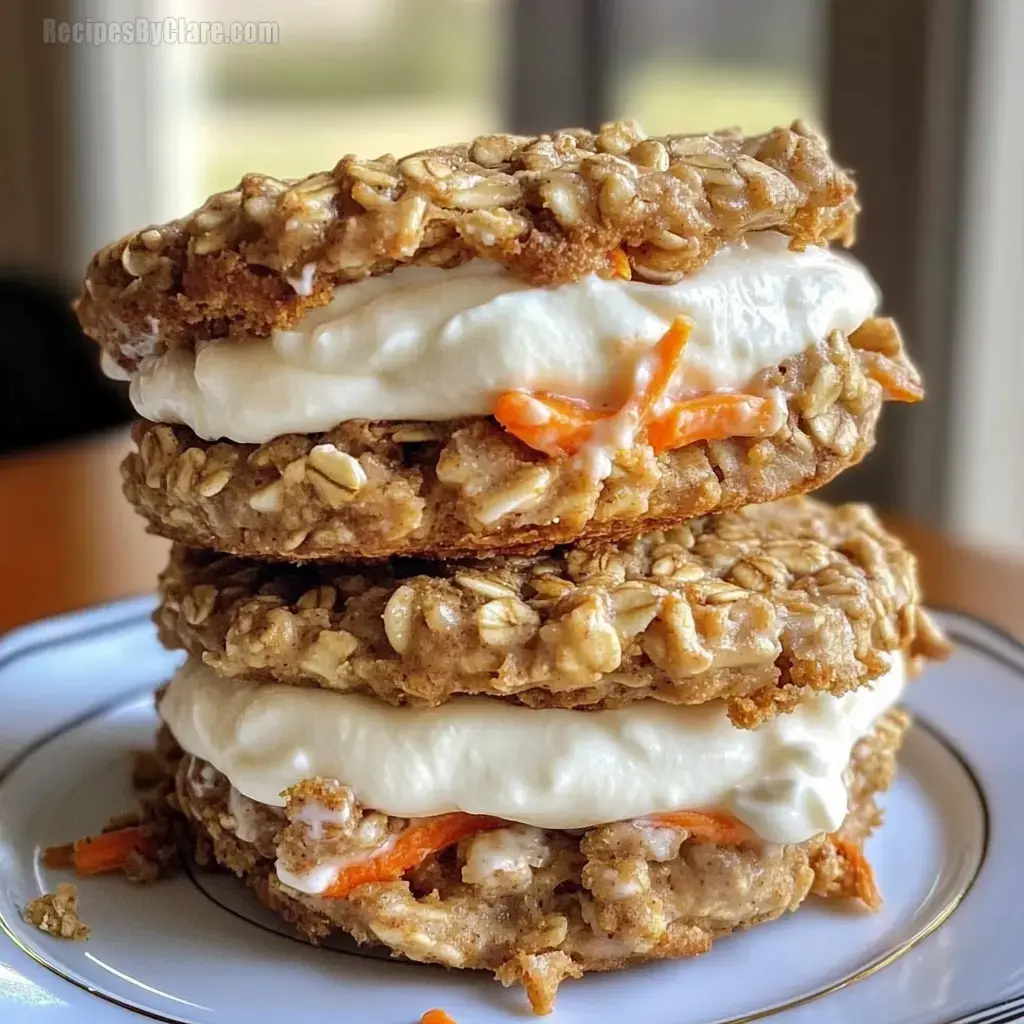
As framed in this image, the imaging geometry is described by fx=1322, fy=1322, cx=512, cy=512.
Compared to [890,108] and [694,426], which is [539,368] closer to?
[694,426]

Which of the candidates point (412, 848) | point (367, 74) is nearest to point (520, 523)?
point (412, 848)

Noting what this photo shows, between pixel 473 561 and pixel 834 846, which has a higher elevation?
pixel 473 561

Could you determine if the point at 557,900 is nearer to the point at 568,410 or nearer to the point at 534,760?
the point at 534,760

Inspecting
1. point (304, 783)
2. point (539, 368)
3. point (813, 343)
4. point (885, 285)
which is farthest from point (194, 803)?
point (885, 285)

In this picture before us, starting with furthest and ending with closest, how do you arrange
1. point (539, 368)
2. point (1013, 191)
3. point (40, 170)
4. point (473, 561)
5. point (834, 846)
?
point (40, 170), point (1013, 191), point (834, 846), point (473, 561), point (539, 368)

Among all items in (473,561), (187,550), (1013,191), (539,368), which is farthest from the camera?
(1013,191)

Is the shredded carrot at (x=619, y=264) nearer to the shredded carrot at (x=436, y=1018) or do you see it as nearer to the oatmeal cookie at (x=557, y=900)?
the oatmeal cookie at (x=557, y=900)
